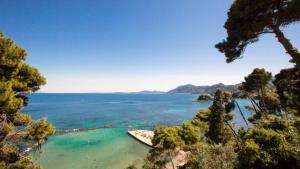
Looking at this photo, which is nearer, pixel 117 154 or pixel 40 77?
pixel 40 77

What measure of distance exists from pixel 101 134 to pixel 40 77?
3977 cm

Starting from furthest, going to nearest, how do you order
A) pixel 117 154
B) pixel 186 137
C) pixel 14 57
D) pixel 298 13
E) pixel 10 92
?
pixel 117 154
pixel 186 137
pixel 14 57
pixel 10 92
pixel 298 13

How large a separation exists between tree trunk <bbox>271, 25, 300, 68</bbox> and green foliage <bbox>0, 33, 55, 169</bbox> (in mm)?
11321

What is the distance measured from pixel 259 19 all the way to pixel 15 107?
11138 millimetres

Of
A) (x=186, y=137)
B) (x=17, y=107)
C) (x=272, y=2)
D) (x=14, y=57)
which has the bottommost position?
(x=186, y=137)

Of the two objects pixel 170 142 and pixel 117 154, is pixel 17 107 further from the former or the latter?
pixel 117 154

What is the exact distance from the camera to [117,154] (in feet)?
100

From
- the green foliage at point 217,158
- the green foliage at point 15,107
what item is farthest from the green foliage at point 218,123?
the green foliage at point 15,107

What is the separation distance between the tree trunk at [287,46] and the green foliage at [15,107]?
1132cm

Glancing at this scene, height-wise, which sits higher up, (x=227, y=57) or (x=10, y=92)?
(x=227, y=57)

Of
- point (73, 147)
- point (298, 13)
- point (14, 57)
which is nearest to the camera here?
point (298, 13)

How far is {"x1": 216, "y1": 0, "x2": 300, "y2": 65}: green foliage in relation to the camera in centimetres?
694

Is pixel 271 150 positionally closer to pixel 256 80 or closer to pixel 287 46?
pixel 287 46

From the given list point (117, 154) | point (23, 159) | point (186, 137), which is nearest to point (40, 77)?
point (23, 159)
